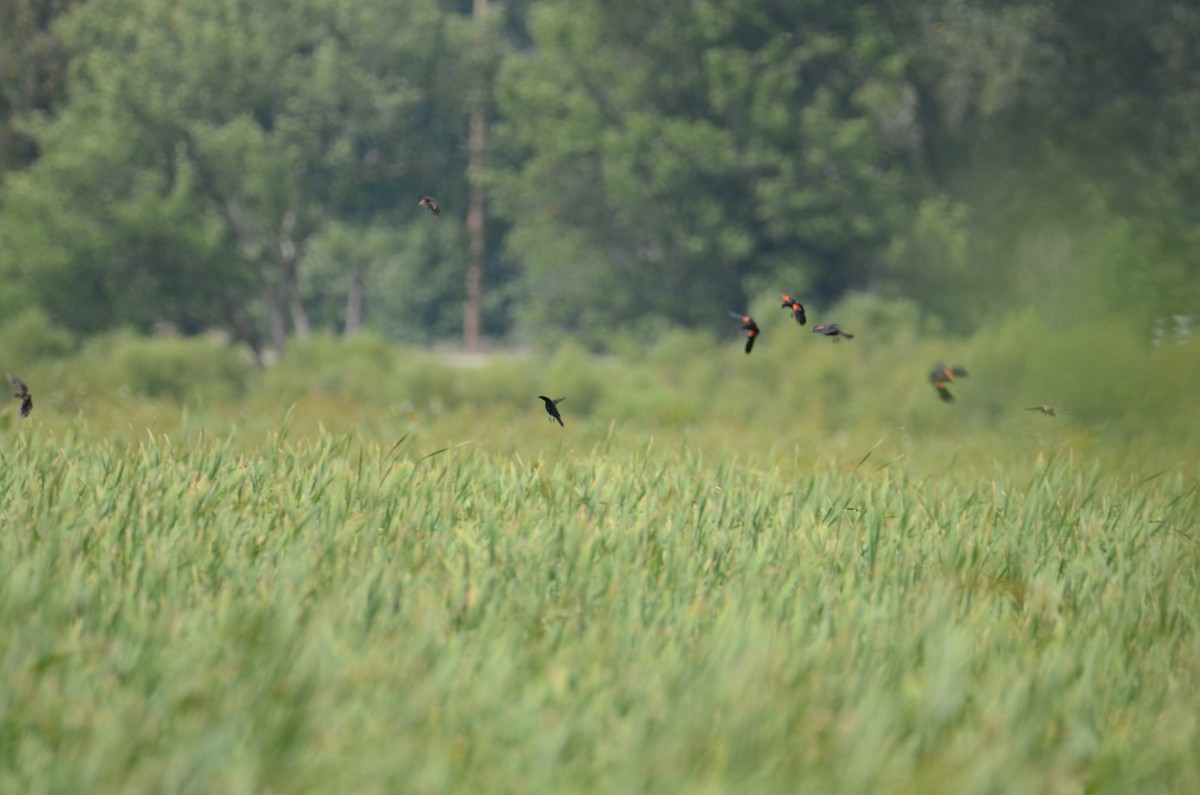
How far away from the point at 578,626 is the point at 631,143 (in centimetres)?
2592

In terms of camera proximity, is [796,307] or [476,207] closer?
[796,307]

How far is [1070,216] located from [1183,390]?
13.2m

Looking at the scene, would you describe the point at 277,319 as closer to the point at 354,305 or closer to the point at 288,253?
the point at 288,253

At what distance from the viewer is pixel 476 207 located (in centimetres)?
3666

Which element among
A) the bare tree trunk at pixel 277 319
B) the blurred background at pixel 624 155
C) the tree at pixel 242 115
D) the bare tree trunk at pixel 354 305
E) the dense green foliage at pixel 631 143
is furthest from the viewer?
the bare tree trunk at pixel 354 305

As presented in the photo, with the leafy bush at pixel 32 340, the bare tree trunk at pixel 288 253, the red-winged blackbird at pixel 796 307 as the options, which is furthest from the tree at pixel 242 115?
the red-winged blackbird at pixel 796 307

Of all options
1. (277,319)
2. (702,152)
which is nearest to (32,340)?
(277,319)

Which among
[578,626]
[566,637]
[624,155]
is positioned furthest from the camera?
[624,155]

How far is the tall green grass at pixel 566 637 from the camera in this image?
Answer: 3773 mm

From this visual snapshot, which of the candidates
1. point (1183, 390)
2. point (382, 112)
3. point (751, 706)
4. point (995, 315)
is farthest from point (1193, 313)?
point (382, 112)

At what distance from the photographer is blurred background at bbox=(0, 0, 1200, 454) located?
28250 millimetres

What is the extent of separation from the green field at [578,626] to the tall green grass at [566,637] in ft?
0.04

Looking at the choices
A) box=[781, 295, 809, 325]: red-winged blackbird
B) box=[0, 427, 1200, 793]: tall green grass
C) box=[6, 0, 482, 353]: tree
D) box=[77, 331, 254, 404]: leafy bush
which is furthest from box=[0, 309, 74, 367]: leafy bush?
box=[781, 295, 809, 325]: red-winged blackbird

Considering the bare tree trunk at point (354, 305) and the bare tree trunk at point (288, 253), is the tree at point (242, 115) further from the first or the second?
the bare tree trunk at point (354, 305)
